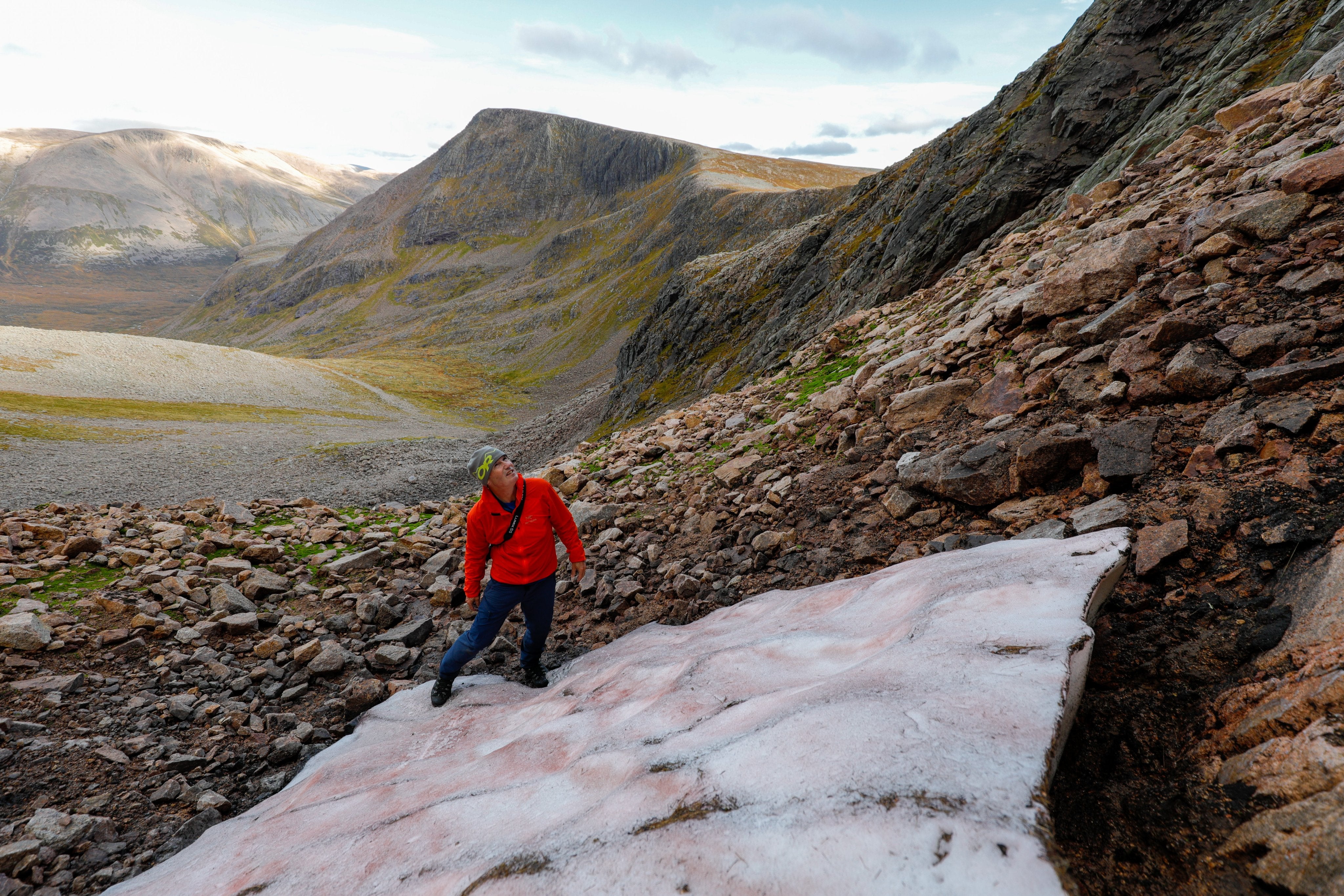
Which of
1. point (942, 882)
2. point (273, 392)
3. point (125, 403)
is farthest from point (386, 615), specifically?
point (273, 392)

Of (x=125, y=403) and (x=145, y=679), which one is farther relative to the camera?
(x=125, y=403)

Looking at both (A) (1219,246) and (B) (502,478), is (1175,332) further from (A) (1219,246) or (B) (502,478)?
(B) (502,478)

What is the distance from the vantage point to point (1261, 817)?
2.37 m

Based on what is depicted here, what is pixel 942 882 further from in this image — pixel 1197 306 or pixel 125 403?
pixel 125 403

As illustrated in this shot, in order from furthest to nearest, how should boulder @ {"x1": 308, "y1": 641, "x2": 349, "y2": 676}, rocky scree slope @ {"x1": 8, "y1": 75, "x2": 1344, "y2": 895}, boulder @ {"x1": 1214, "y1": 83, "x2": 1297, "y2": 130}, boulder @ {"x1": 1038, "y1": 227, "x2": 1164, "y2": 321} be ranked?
boulder @ {"x1": 1214, "y1": 83, "x2": 1297, "y2": 130}
boulder @ {"x1": 1038, "y1": 227, "x2": 1164, "y2": 321}
boulder @ {"x1": 308, "y1": 641, "x2": 349, "y2": 676}
rocky scree slope @ {"x1": 8, "y1": 75, "x2": 1344, "y2": 895}

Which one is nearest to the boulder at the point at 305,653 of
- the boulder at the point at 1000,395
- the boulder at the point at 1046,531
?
the boulder at the point at 1046,531

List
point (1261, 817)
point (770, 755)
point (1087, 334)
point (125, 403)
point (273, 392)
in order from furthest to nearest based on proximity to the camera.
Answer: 1. point (273, 392)
2. point (125, 403)
3. point (1087, 334)
4. point (770, 755)
5. point (1261, 817)

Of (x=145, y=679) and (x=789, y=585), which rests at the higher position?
(x=789, y=585)

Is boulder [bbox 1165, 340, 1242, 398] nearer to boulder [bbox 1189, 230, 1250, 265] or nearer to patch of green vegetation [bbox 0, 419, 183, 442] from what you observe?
boulder [bbox 1189, 230, 1250, 265]

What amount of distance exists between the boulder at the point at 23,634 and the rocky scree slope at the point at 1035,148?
69.9 ft

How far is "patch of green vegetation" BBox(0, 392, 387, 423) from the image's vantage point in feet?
156

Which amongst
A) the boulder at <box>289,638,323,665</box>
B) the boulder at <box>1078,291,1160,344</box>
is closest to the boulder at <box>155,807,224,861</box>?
the boulder at <box>289,638,323,665</box>

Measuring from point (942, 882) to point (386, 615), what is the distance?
905 cm

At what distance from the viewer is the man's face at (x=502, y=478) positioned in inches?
249
